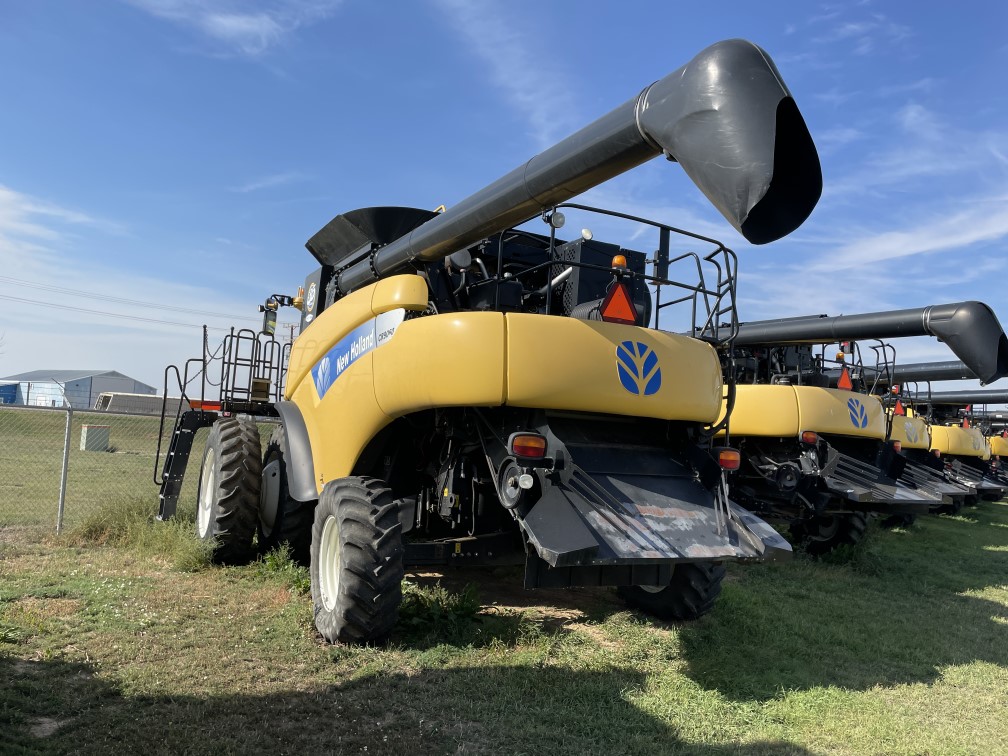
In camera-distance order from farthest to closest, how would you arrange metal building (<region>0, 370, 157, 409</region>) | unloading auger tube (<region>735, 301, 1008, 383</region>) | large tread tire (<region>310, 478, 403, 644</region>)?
1. metal building (<region>0, 370, 157, 409</region>)
2. unloading auger tube (<region>735, 301, 1008, 383</region>)
3. large tread tire (<region>310, 478, 403, 644</region>)

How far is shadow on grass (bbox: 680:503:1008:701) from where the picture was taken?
4441 millimetres

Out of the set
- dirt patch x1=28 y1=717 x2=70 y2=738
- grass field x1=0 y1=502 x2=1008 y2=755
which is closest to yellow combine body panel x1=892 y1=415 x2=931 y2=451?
grass field x1=0 y1=502 x2=1008 y2=755

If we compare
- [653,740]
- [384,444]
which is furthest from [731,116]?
[384,444]

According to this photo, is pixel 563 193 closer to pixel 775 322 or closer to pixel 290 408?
pixel 290 408

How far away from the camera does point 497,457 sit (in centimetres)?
396

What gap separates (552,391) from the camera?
381 centimetres

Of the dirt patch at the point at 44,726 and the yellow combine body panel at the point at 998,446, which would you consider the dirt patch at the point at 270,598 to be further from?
the yellow combine body panel at the point at 998,446

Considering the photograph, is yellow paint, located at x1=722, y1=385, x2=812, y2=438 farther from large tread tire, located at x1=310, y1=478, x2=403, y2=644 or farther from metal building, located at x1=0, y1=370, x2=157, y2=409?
metal building, located at x1=0, y1=370, x2=157, y2=409

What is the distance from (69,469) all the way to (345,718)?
500 inches

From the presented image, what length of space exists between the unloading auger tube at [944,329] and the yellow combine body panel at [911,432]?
3.15 meters

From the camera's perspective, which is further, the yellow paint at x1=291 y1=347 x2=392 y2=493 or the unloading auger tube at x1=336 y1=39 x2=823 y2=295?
the yellow paint at x1=291 y1=347 x2=392 y2=493

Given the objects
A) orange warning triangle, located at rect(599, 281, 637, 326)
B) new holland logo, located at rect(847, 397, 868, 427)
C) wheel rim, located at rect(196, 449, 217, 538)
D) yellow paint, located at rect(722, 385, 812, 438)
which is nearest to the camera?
orange warning triangle, located at rect(599, 281, 637, 326)

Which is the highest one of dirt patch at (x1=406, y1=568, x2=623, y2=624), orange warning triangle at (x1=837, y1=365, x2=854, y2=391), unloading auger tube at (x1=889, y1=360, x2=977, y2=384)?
unloading auger tube at (x1=889, y1=360, x2=977, y2=384)

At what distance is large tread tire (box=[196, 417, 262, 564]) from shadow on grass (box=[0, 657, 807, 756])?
7.52 feet
